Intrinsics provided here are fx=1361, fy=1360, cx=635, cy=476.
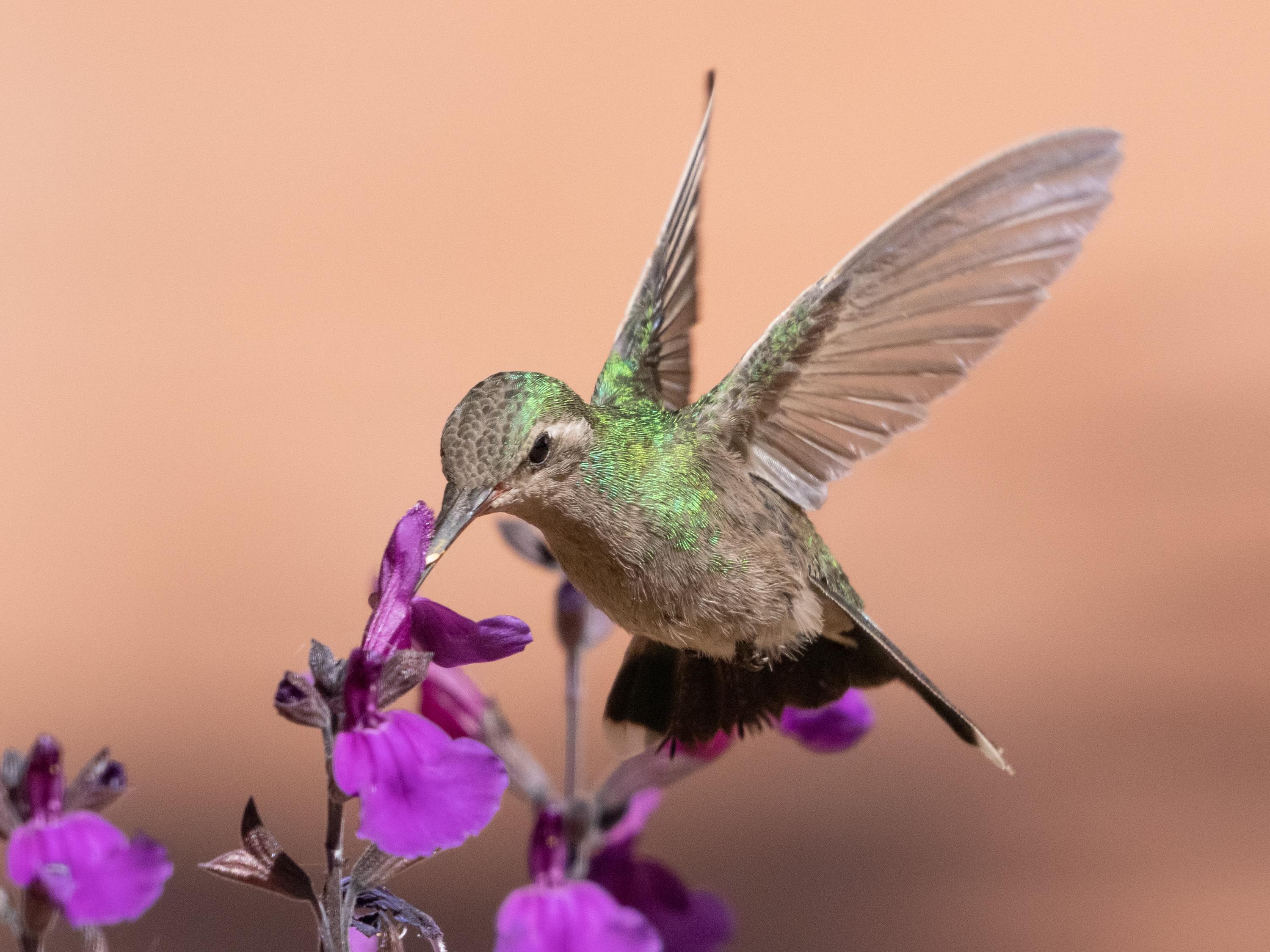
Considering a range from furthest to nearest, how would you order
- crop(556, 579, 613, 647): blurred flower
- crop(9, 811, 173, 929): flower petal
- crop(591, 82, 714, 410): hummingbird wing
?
crop(591, 82, 714, 410): hummingbird wing < crop(556, 579, 613, 647): blurred flower < crop(9, 811, 173, 929): flower petal

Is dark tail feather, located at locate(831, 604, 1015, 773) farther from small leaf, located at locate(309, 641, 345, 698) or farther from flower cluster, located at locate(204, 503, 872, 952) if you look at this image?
small leaf, located at locate(309, 641, 345, 698)

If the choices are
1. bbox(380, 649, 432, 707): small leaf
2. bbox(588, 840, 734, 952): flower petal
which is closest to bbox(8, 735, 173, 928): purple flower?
bbox(380, 649, 432, 707): small leaf

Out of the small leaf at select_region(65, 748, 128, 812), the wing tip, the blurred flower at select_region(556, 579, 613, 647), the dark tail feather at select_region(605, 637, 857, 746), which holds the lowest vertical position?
the small leaf at select_region(65, 748, 128, 812)

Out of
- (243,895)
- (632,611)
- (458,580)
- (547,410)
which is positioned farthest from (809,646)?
(458,580)

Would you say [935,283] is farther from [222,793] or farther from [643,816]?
[222,793]

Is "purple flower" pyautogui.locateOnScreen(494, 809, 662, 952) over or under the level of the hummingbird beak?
under

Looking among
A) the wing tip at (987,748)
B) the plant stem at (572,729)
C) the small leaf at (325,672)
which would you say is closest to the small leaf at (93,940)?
the small leaf at (325,672)

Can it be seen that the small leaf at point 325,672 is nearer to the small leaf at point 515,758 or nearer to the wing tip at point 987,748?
the small leaf at point 515,758
